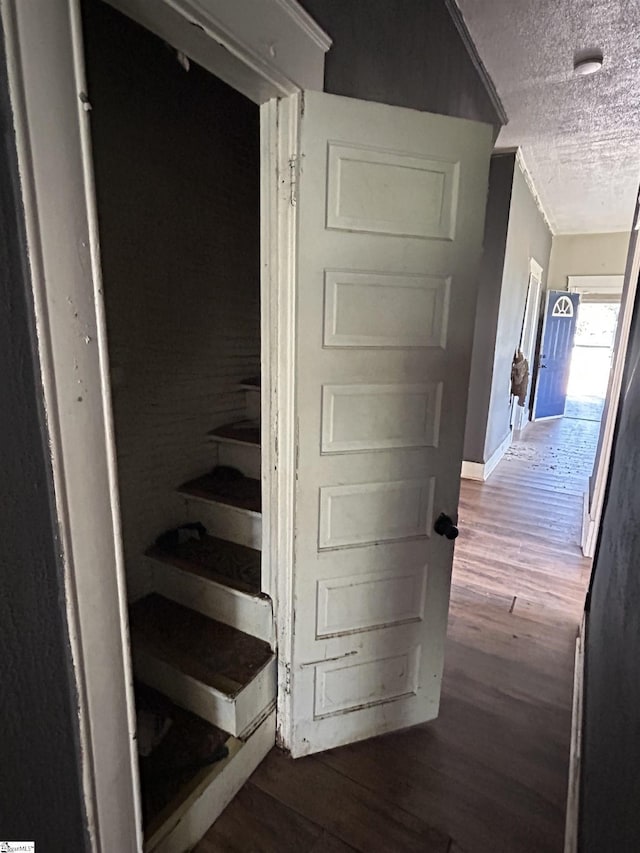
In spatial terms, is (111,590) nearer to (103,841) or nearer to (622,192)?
(103,841)

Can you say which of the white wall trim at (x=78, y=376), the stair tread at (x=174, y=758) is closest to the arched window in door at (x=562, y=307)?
the stair tread at (x=174, y=758)

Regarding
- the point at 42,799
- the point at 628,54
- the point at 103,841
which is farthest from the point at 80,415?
the point at 628,54

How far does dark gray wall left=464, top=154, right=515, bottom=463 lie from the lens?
3953 mm

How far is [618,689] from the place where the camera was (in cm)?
103

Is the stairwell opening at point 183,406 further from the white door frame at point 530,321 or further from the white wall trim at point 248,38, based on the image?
the white door frame at point 530,321

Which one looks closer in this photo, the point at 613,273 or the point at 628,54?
the point at 628,54

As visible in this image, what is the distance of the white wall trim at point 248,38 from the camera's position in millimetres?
851

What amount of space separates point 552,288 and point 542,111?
4768mm

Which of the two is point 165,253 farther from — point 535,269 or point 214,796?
point 535,269

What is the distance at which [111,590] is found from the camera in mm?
878

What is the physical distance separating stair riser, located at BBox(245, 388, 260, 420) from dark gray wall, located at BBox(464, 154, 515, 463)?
6.81ft

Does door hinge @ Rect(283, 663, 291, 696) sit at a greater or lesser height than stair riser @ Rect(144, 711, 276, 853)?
greater

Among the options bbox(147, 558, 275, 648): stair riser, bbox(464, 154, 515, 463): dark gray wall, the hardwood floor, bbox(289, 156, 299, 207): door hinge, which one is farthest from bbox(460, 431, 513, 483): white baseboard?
bbox(289, 156, 299, 207): door hinge

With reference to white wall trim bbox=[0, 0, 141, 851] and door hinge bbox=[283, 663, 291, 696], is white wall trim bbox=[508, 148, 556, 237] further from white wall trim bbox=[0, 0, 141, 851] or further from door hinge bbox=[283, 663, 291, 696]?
door hinge bbox=[283, 663, 291, 696]
